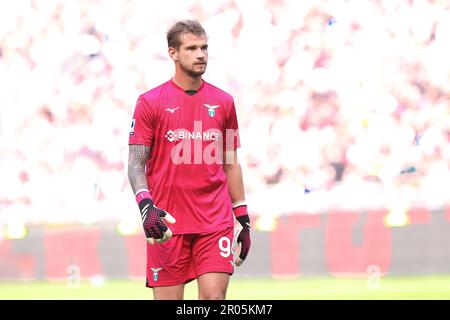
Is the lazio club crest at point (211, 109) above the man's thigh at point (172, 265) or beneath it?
above

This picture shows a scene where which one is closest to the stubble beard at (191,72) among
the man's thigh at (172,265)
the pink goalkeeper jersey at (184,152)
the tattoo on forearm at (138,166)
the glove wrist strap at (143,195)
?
the pink goalkeeper jersey at (184,152)

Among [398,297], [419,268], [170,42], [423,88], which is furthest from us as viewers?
[423,88]

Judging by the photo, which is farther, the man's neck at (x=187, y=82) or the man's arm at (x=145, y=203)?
the man's neck at (x=187, y=82)

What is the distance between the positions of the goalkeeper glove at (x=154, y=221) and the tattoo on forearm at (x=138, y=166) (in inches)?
6.1

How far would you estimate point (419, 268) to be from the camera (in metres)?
13.5

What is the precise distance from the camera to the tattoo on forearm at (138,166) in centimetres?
800

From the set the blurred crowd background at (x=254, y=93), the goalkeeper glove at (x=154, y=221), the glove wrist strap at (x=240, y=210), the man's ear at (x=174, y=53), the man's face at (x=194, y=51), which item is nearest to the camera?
the goalkeeper glove at (x=154, y=221)

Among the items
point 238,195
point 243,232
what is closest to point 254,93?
point 238,195

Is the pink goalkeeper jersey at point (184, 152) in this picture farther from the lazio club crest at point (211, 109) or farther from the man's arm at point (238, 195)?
the man's arm at point (238, 195)

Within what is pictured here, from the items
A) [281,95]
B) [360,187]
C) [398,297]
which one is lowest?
[398,297]
